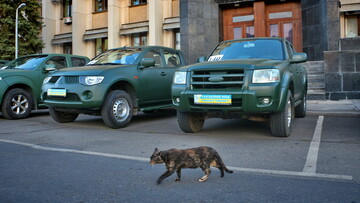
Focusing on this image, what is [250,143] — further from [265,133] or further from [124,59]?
[124,59]

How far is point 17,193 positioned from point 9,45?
25.6m

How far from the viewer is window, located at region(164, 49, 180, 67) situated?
942 cm

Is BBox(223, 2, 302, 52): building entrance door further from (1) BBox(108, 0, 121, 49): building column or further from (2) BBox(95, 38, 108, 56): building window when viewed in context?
(2) BBox(95, 38, 108, 56): building window

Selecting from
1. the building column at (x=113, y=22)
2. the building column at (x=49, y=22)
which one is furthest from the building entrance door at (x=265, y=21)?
the building column at (x=49, y=22)

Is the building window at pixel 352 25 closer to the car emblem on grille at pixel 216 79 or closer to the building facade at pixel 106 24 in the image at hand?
the building facade at pixel 106 24

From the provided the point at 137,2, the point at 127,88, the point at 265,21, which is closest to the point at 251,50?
the point at 127,88

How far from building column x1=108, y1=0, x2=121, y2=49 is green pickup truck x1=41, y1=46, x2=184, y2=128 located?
16.0 metres

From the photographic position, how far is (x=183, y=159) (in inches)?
143

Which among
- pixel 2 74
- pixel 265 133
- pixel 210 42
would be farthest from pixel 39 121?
pixel 210 42

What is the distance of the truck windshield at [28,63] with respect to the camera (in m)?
9.99

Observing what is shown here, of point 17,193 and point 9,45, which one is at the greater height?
point 9,45

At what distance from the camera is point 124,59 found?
8.50 m

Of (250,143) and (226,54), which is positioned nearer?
(250,143)

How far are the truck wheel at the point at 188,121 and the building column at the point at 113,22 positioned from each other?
1858 centimetres
